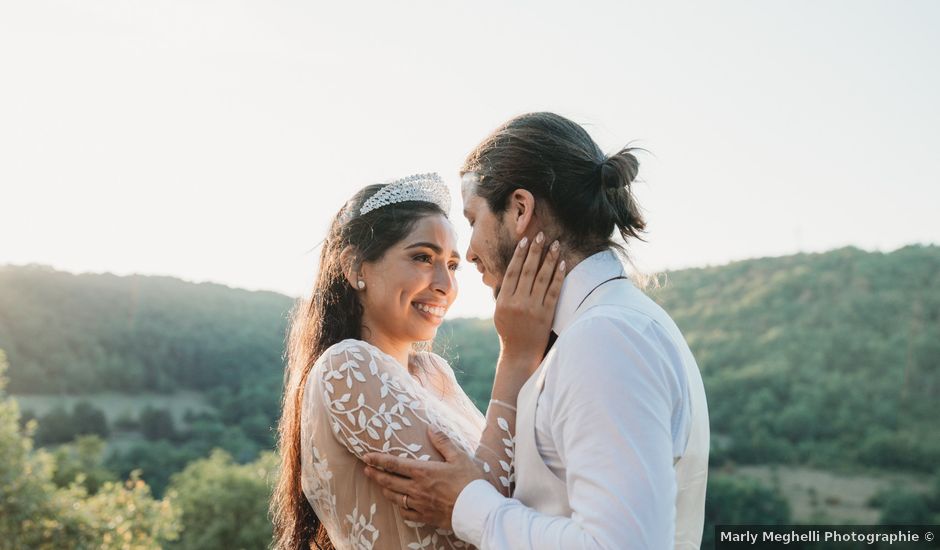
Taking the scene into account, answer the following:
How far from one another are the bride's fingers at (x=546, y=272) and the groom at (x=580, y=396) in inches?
1.4

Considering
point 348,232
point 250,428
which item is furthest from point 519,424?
point 250,428

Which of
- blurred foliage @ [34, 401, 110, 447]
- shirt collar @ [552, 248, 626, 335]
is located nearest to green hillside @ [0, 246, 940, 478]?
blurred foliage @ [34, 401, 110, 447]

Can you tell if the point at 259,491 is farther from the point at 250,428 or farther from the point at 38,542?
the point at 250,428

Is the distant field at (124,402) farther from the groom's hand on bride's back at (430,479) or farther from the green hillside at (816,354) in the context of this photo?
the groom's hand on bride's back at (430,479)

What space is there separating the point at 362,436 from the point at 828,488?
25.0 meters

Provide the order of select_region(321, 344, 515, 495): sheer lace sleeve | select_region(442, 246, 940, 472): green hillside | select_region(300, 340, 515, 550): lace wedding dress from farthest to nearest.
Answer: select_region(442, 246, 940, 472): green hillside
select_region(300, 340, 515, 550): lace wedding dress
select_region(321, 344, 515, 495): sheer lace sleeve

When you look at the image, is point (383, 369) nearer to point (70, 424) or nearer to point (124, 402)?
point (70, 424)

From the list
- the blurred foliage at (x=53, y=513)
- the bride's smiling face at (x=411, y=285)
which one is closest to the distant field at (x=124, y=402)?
the blurred foliage at (x=53, y=513)

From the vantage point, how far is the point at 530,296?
2236 millimetres

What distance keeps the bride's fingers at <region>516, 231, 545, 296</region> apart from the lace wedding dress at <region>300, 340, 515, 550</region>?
36 cm

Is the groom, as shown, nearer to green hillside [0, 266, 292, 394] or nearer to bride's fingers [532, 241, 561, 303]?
bride's fingers [532, 241, 561, 303]

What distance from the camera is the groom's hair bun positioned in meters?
2.24

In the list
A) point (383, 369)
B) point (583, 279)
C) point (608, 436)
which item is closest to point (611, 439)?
point (608, 436)

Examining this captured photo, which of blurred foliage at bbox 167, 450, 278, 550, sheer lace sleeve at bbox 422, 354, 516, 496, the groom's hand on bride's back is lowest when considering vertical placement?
blurred foliage at bbox 167, 450, 278, 550
